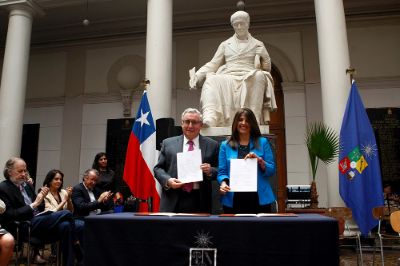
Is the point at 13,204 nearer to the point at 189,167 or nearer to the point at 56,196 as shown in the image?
the point at 56,196

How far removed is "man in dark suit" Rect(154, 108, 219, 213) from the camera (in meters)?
2.71

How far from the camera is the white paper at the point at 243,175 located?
7.93ft

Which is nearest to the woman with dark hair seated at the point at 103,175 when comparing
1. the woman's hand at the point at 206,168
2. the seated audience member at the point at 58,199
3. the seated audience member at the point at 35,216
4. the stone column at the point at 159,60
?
the seated audience member at the point at 58,199

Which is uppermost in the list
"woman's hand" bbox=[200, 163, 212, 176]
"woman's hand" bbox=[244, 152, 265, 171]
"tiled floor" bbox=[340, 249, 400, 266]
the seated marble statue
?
the seated marble statue

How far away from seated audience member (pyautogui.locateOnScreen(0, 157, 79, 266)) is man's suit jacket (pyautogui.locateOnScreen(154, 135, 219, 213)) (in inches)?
64.4

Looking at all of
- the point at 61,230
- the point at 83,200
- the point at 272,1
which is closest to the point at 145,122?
the point at 83,200

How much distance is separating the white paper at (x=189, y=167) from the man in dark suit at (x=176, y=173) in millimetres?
38

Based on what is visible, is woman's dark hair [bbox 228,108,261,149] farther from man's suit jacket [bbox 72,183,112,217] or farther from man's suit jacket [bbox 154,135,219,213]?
man's suit jacket [bbox 72,183,112,217]

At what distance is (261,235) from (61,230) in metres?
2.75

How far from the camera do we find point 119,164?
10.4 m

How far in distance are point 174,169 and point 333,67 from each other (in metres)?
4.53

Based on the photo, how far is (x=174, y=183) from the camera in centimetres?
257

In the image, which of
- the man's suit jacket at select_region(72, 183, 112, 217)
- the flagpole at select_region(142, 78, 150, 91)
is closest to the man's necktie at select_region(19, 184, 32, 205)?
the man's suit jacket at select_region(72, 183, 112, 217)

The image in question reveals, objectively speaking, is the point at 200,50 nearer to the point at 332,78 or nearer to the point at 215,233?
the point at 332,78
